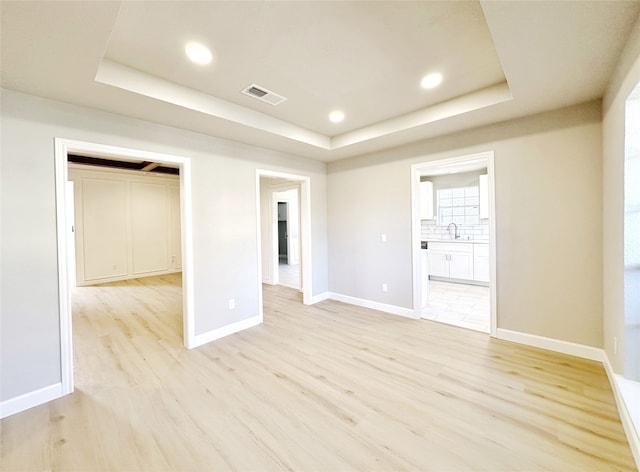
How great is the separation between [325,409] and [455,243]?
16.4ft

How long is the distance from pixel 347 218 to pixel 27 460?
4.10 m

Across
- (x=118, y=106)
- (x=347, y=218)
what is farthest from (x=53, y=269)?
(x=347, y=218)

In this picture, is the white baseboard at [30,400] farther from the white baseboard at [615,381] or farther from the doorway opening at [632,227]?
the doorway opening at [632,227]

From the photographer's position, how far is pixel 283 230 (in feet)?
35.1

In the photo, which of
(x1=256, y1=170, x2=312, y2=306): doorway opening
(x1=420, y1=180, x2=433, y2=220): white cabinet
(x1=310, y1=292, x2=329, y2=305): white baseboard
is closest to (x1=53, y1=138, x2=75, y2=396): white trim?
(x1=256, y1=170, x2=312, y2=306): doorway opening

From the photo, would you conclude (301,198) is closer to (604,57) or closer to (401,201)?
(401,201)

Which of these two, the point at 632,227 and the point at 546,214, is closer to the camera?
the point at 632,227

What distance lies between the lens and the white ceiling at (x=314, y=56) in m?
1.51

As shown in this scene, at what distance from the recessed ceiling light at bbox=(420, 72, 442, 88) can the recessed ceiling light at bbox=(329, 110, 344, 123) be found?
96 cm

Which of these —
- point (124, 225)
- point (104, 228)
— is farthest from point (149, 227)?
point (104, 228)

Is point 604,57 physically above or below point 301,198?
above

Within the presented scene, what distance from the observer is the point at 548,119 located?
109 inches

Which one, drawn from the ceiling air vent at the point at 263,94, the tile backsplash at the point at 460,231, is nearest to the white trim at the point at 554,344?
the tile backsplash at the point at 460,231

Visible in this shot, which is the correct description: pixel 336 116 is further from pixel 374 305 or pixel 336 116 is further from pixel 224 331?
pixel 224 331
